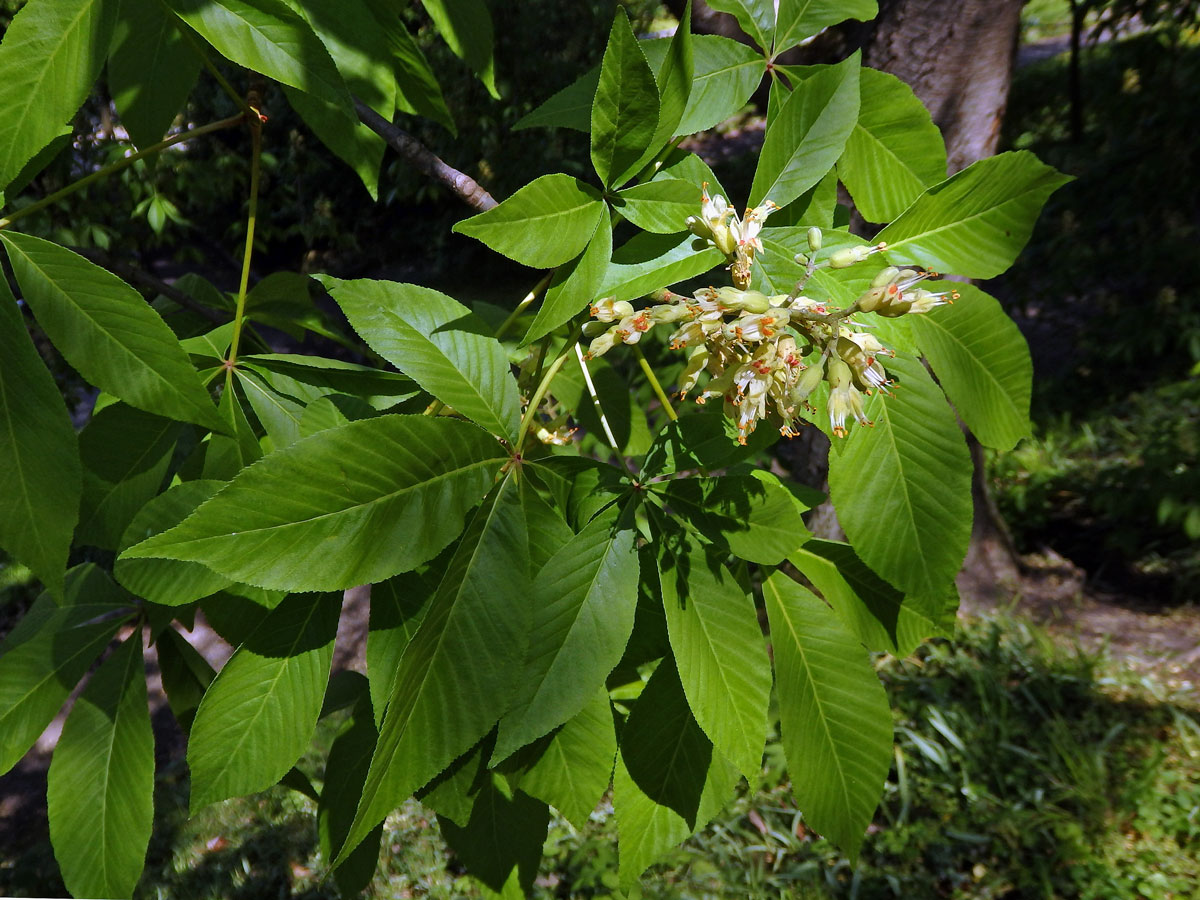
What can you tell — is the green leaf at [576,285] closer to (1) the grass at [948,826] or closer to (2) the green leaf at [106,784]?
(2) the green leaf at [106,784]

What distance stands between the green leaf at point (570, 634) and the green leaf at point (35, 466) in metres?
0.37

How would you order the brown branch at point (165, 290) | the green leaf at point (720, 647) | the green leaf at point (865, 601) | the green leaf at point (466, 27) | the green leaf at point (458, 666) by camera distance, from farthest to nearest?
1. the brown branch at point (165, 290)
2. the green leaf at point (466, 27)
3. the green leaf at point (865, 601)
4. the green leaf at point (720, 647)
5. the green leaf at point (458, 666)

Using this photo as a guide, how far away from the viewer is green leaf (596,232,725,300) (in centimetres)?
73

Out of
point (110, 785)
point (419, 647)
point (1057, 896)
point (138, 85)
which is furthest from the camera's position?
point (1057, 896)

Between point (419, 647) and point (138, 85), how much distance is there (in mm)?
752

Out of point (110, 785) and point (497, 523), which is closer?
point (497, 523)

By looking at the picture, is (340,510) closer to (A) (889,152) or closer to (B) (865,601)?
(B) (865,601)

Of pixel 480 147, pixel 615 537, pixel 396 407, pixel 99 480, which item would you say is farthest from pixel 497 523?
pixel 480 147

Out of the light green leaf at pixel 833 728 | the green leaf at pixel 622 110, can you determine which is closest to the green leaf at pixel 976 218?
the green leaf at pixel 622 110

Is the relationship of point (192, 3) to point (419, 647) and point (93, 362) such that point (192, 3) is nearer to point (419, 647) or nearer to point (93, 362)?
point (93, 362)

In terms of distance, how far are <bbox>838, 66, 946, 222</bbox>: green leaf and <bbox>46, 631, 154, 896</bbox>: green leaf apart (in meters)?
0.87

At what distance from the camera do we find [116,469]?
2.93 ft

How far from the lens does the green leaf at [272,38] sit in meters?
0.72

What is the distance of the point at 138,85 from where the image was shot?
98 centimetres
